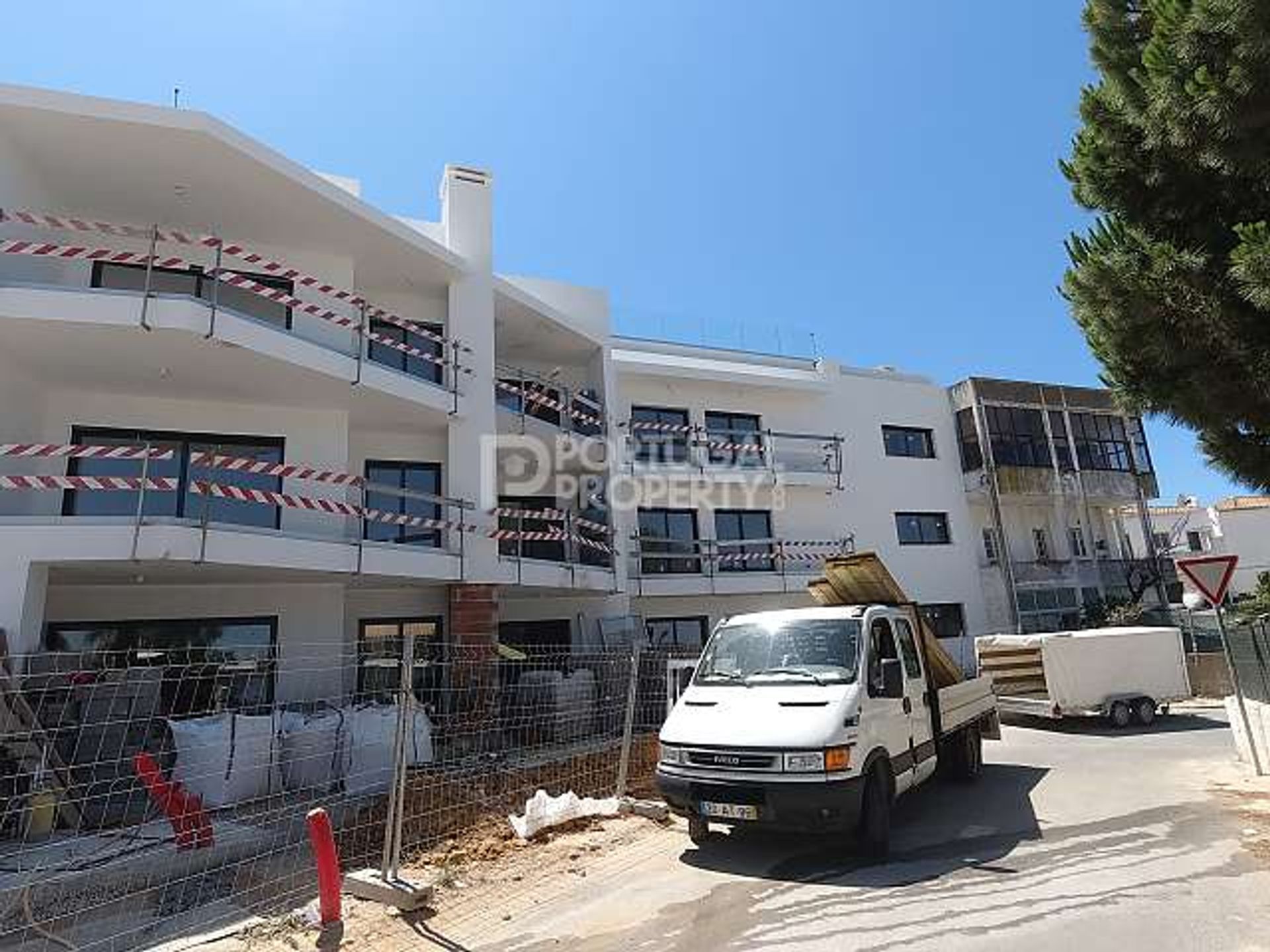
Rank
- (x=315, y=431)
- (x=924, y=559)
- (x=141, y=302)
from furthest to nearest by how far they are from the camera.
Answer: (x=924, y=559) < (x=315, y=431) < (x=141, y=302)

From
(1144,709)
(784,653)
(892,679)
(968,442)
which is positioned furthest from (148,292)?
(968,442)

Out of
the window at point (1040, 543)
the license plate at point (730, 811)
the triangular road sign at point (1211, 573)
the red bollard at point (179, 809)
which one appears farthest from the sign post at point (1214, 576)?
the window at point (1040, 543)

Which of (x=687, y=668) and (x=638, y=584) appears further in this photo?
(x=638, y=584)

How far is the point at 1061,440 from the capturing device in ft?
87.1

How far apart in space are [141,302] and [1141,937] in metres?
12.5

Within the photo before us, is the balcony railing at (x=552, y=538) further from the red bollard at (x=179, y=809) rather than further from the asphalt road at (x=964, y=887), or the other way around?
the asphalt road at (x=964, y=887)

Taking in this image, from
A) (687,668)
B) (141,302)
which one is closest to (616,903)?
(687,668)

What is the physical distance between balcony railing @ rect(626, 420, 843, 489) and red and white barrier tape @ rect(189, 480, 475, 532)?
8.08 m

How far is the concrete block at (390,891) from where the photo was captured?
5.57 meters

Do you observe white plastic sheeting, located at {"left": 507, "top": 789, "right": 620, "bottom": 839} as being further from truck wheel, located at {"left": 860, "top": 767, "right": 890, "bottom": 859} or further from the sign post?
the sign post

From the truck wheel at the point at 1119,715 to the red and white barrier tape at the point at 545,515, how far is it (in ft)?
34.4

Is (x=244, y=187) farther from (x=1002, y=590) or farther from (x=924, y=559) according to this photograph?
(x=1002, y=590)

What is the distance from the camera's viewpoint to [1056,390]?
87.0 feet

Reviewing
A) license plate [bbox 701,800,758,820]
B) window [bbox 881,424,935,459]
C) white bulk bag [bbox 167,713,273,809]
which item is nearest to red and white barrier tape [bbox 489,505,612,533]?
white bulk bag [bbox 167,713,273,809]
